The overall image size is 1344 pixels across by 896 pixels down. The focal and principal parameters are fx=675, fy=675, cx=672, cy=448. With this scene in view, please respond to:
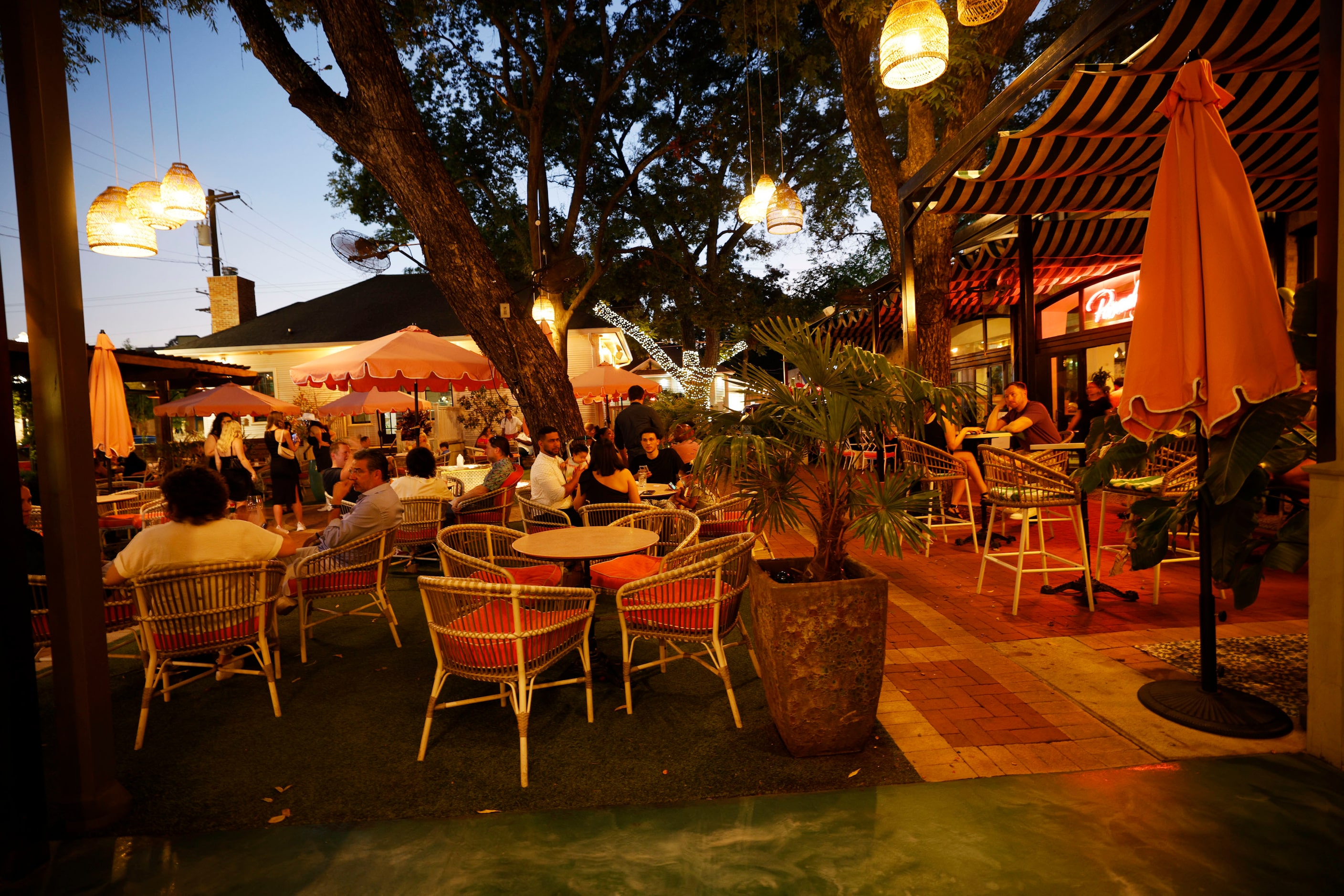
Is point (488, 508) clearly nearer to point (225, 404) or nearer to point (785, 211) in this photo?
point (785, 211)

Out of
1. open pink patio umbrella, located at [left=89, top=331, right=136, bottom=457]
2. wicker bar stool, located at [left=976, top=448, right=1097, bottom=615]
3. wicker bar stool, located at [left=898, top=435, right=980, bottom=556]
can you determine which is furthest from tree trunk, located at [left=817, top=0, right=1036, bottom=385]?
open pink patio umbrella, located at [left=89, top=331, right=136, bottom=457]

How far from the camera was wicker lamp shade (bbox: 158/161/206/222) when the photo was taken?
21.0 ft

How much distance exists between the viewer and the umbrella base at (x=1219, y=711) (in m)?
2.96

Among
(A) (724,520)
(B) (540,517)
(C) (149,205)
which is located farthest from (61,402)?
(C) (149,205)

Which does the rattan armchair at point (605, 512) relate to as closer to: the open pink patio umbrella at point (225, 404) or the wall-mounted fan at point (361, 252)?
the wall-mounted fan at point (361, 252)

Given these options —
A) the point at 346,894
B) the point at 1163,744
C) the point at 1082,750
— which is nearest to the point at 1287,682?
the point at 1163,744

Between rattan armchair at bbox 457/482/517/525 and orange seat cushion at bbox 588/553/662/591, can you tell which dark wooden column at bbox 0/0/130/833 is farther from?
rattan armchair at bbox 457/482/517/525

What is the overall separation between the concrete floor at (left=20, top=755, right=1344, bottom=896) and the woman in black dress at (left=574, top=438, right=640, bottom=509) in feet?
10.2

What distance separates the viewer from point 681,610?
3.48 meters

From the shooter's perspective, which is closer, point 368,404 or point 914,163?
point 914,163

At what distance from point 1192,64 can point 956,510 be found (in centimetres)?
587

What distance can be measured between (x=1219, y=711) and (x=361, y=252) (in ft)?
30.7

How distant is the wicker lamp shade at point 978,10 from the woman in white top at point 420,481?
5.86m

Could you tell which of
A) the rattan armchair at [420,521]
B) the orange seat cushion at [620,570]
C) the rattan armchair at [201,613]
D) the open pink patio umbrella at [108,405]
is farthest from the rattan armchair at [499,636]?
the open pink patio umbrella at [108,405]
